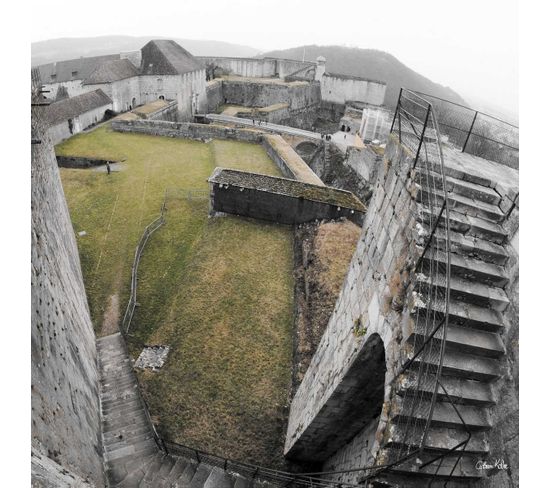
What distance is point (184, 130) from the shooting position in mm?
26609

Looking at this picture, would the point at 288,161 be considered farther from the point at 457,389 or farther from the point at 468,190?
the point at 457,389

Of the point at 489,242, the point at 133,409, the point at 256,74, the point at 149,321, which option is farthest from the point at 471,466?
the point at 256,74

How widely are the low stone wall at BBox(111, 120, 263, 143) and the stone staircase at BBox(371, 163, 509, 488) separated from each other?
2417 centimetres

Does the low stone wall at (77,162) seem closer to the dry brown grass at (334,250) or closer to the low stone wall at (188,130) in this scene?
the low stone wall at (188,130)

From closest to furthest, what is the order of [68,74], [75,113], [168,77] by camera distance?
[75,113] → [168,77] → [68,74]

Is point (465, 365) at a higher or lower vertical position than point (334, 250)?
higher

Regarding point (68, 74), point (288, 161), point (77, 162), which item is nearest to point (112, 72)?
point (68, 74)

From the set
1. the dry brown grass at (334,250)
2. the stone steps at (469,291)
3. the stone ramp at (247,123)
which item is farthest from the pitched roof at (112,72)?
the stone steps at (469,291)

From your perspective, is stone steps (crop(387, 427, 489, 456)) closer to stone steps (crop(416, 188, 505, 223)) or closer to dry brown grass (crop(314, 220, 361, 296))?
stone steps (crop(416, 188, 505, 223))

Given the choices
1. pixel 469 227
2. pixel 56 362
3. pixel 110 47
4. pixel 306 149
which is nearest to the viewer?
pixel 469 227

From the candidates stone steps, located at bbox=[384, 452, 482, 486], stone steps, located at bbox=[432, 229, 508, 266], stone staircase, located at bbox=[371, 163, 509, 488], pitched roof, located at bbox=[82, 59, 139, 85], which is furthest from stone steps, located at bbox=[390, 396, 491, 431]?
pitched roof, located at bbox=[82, 59, 139, 85]

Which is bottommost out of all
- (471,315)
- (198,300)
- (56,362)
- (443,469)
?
(198,300)

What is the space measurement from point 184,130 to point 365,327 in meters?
25.1

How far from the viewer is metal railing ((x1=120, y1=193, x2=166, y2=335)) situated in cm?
1083
